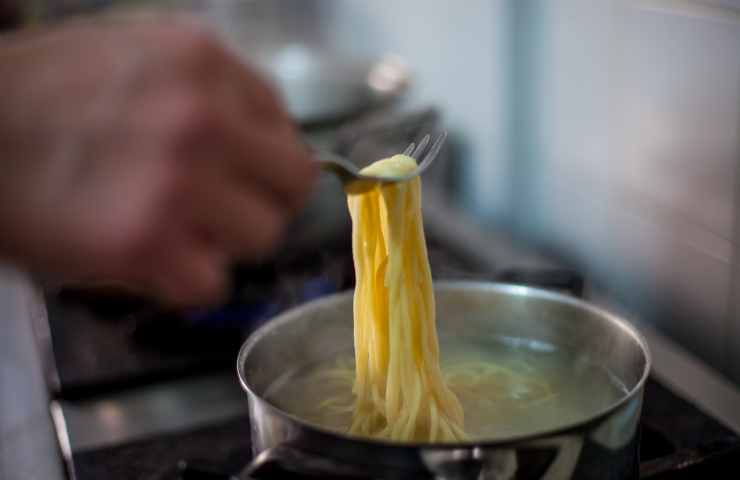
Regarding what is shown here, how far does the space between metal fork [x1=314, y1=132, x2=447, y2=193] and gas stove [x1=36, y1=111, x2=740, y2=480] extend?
0.09m

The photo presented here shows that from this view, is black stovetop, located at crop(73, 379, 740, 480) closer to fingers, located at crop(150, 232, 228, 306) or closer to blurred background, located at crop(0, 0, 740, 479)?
blurred background, located at crop(0, 0, 740, 479)

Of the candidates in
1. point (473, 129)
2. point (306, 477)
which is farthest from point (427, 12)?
point (306, 477)

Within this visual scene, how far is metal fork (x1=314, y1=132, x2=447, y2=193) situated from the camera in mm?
613

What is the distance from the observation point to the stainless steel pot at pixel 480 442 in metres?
0.57

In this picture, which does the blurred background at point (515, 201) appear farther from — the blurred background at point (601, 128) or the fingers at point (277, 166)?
the fingers at point (277, 166)

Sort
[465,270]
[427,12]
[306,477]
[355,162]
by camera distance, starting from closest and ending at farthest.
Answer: [306,477] < [355,162] < [465,270] < [427,12]

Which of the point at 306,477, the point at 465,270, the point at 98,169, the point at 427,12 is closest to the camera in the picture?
the point at 98,169

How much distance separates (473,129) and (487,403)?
34.2 inches

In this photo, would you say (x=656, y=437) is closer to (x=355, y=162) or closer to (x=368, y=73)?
(x=355, y=162)

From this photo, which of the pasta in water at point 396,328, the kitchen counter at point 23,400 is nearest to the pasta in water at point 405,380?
the pasta in water at point 396,328

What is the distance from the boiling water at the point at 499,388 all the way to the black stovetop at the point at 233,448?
80 millimetres

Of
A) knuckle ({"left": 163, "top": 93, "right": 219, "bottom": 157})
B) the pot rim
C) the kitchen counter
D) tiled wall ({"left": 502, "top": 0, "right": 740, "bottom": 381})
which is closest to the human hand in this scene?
knuckle ({"left": 163, "top": 93, "right": 219, "bottom": 157})

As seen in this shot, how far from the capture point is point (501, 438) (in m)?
0.59

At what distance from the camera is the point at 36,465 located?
905 millimetres
